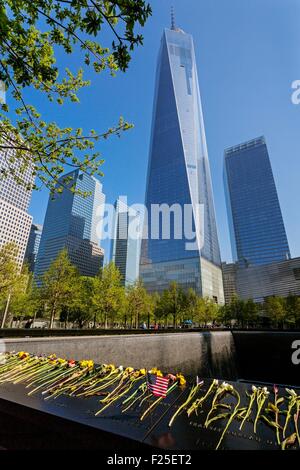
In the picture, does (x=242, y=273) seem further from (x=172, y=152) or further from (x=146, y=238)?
(x=172, y=152)

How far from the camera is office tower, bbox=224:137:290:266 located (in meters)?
101

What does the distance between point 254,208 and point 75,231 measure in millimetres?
84261

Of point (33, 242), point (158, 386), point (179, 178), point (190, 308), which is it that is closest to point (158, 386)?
point (158, 386)

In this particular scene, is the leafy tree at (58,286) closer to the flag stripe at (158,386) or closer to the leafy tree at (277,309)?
the flag stripe at (158,386)

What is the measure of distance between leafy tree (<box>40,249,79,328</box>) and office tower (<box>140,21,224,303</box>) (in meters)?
67.9

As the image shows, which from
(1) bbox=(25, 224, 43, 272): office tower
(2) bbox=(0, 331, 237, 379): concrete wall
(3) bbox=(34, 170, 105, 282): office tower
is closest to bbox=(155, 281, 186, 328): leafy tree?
(2) bbox=(0, 331, 237, 379): concrete wall

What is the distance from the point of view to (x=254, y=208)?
111 meters

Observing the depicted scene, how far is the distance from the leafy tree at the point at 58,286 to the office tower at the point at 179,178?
6793 centimetres

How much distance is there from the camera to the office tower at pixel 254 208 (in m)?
101

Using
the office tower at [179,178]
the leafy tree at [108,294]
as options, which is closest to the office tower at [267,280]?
the office tower at [179,178]

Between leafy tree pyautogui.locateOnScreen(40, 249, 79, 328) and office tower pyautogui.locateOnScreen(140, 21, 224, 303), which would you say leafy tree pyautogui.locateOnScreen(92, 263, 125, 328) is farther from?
office tower pyautogui.locateOnScreen(140, 21, 224, 303)

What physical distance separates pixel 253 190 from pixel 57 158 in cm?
12281

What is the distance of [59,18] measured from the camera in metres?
4.02

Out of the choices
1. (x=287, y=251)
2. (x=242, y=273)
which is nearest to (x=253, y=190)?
(x=287, y=251)
